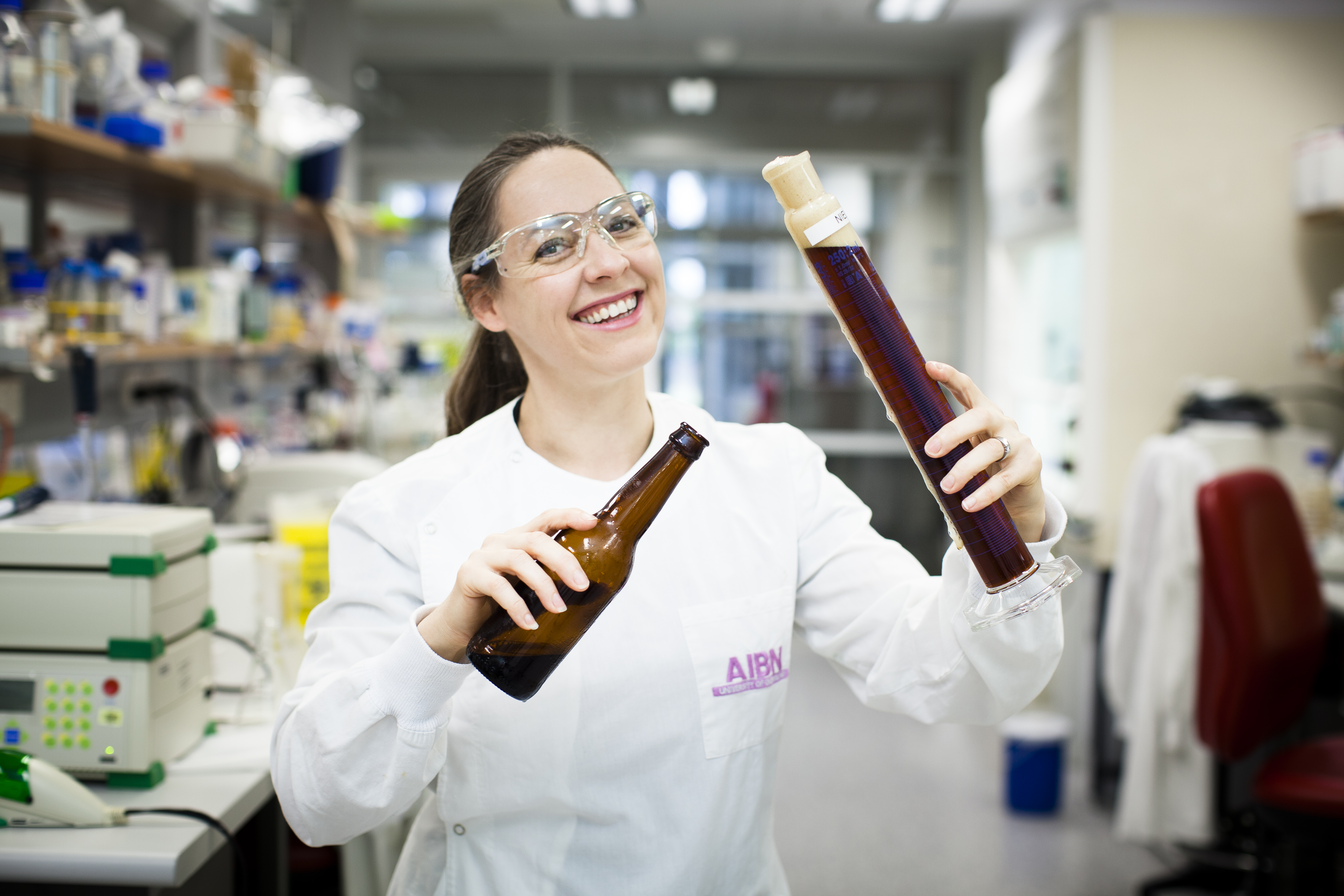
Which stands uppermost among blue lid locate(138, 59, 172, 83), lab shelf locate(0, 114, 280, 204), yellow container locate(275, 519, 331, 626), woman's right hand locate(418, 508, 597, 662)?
blue lid locate(138, 59, 172, 83)

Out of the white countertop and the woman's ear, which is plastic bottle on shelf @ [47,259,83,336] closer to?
the white countertop

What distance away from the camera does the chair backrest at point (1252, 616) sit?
7.82ft

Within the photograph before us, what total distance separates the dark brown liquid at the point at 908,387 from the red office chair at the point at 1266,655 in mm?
1701

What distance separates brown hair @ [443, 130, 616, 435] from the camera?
130 cm

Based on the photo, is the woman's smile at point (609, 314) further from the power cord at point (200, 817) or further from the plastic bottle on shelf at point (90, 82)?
the plastic bottle on shelf at point (90, 82)

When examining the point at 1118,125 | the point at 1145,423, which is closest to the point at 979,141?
the point at 1118,125

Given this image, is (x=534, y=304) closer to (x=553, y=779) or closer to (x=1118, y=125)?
(x=553, y=779)

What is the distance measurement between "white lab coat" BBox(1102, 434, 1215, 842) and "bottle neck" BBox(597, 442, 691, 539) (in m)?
2.36

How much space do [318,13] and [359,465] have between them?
2.57 metres

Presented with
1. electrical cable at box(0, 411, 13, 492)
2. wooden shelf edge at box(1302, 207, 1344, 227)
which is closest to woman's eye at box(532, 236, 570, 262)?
electrical cable at box(0, 411, 13, 492)

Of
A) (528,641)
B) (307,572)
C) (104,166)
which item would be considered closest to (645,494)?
(528,641)

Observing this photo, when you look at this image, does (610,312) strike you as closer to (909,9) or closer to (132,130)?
(132,130)

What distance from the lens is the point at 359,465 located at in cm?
304

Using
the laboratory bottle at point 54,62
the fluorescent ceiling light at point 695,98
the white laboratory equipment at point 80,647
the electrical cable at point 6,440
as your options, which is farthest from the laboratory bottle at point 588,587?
the fluorescent ceiling light at point 695,98
